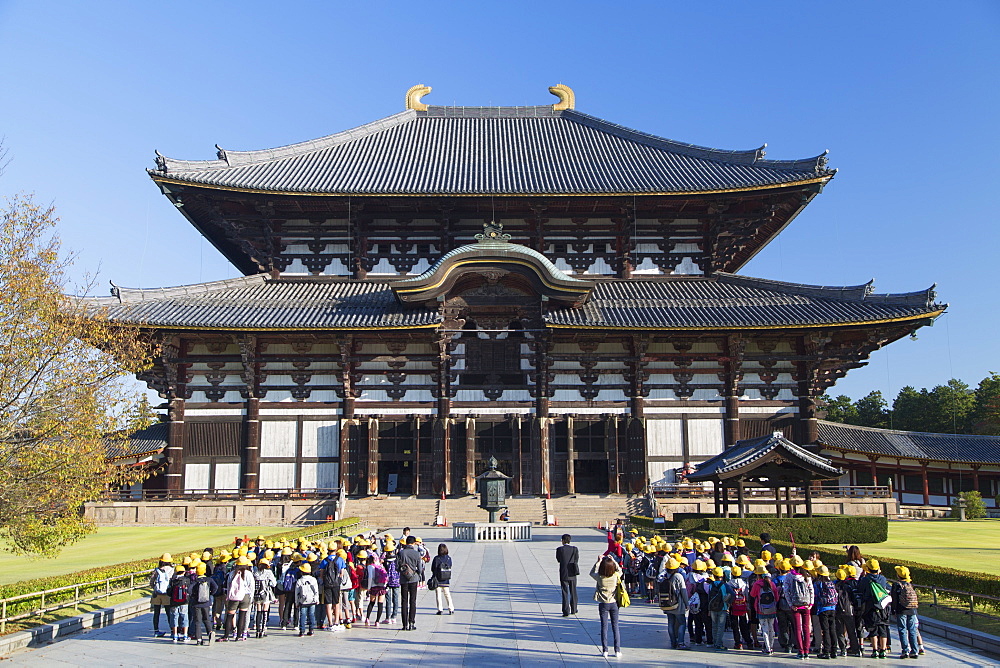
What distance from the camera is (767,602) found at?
1288 cm

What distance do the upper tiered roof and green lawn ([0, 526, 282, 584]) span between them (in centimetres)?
1727

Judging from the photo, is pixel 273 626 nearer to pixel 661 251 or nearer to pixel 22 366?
pixel 22 366

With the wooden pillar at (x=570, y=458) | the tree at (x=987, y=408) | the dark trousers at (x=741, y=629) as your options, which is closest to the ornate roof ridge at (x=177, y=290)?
the wooden pillar at (x=570, y=458)

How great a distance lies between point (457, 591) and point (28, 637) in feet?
28.2

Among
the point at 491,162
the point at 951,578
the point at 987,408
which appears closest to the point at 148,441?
the point at 491,162

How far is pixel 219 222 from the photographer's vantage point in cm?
4409

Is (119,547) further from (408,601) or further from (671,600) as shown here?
(671,600)

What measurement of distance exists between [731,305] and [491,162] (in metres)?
17.0

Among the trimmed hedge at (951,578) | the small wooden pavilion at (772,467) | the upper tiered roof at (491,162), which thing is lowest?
the trimmed hedge at (951,578)

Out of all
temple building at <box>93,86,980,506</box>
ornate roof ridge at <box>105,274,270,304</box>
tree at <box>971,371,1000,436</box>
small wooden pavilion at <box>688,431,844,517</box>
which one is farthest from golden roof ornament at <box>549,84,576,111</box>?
tree at <box>971,371,1000,436</box>

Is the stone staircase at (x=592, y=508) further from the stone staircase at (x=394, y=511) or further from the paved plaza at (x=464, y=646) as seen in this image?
the paved plaza at (x=464, y=646)

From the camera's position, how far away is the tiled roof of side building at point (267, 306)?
125ft

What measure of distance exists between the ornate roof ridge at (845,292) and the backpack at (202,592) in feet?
115

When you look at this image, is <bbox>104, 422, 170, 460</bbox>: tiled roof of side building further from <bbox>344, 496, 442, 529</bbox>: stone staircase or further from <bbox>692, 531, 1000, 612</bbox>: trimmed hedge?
<bbox>692, 531, 1000, 612</bbox>: trimmed hedge
